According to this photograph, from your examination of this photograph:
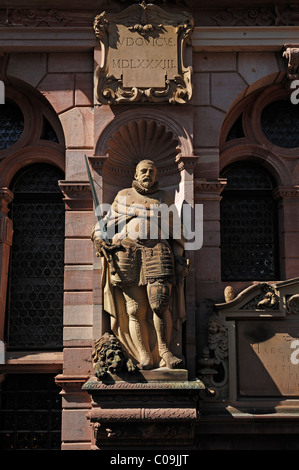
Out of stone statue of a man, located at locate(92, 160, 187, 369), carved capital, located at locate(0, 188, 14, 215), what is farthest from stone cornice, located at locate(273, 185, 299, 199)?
carved capital, located at locate(0, 188, 14, 215)

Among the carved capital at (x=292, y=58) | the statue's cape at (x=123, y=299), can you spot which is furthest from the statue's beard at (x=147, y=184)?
the carved capital at (x=292, y=58)

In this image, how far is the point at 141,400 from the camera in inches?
429

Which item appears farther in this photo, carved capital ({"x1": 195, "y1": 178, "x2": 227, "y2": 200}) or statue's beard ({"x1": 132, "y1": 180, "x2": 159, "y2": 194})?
carved capital ({"x1": 195, "y1": 178, "x2": 227, "y2": 200})

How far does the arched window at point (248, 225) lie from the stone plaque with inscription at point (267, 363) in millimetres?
1436

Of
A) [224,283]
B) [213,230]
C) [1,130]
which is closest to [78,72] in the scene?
[1,130]

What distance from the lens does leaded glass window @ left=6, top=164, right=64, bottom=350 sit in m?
12.9

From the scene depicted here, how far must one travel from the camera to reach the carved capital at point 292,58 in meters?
12.6

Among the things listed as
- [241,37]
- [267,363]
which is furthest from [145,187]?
[267,363]

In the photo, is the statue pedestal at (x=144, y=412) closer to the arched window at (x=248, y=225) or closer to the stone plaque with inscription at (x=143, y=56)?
the arched window at (x=248, y=225)

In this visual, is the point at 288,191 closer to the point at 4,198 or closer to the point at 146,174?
the point at 146,174

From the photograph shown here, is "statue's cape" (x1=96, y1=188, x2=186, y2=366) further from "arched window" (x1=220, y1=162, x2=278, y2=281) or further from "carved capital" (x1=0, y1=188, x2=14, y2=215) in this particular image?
"carved capital" (x1=0, y1=188, x2=14, y2=215)

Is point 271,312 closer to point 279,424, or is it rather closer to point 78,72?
point 279,424

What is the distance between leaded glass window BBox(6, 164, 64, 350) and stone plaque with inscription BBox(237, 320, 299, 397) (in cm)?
369
